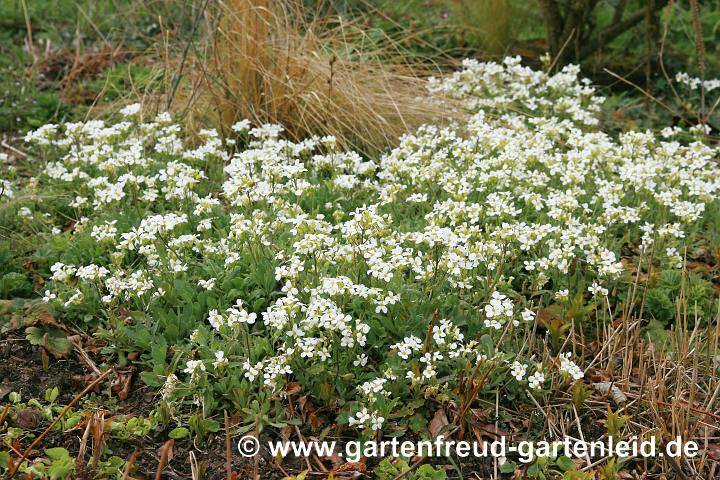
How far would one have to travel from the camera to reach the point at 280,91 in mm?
4973

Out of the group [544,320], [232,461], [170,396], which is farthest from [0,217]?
[544,320]

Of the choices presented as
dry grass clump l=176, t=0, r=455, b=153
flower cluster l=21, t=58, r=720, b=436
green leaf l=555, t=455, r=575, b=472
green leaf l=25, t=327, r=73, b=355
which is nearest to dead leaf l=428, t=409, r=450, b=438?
flower cluster l=21, t=58, r=720, b=436

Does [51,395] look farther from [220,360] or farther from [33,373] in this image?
[220,360]

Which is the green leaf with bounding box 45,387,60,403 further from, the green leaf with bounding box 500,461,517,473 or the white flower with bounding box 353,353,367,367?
the green leaf with bounding box 500,461,517,473

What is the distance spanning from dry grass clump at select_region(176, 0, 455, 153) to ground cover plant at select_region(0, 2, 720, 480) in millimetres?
567

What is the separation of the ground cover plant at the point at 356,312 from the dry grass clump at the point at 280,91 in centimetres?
57

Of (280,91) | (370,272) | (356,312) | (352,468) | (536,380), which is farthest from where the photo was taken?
(280,91)

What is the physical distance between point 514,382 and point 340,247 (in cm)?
89

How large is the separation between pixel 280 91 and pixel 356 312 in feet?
7.54

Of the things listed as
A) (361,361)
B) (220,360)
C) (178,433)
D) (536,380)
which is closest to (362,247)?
(361,361)

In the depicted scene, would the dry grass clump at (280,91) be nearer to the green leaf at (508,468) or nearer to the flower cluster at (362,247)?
the flower cluster at (362,247)

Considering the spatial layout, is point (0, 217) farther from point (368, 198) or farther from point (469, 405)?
point (469, 405)

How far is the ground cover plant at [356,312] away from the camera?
2.73 m

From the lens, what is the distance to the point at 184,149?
489 cm
